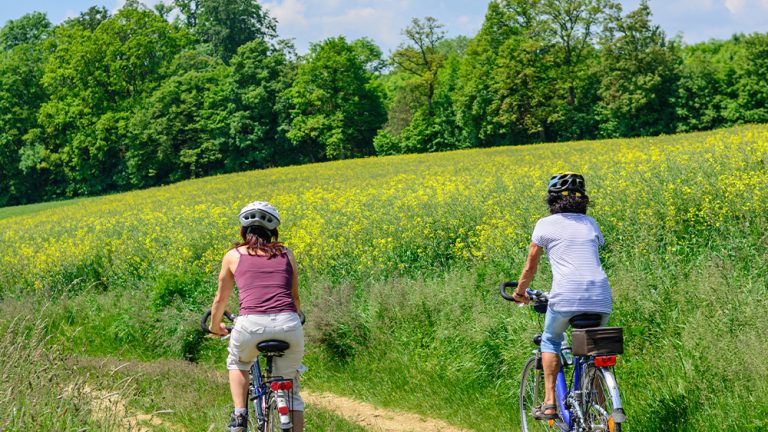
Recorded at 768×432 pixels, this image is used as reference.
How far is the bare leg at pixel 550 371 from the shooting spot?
5.43m

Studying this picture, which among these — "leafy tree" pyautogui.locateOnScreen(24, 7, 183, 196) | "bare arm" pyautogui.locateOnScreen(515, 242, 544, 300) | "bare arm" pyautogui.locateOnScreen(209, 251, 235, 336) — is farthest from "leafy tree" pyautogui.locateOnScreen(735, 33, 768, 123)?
"bare arm" pyautogui.locateOnScreen(209, 251, 235, 336)

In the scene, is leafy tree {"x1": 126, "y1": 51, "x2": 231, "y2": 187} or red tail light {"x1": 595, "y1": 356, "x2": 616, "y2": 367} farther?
leafy tree {"x1": 126, "y1": 51, "x2": 231, "y2": 187}

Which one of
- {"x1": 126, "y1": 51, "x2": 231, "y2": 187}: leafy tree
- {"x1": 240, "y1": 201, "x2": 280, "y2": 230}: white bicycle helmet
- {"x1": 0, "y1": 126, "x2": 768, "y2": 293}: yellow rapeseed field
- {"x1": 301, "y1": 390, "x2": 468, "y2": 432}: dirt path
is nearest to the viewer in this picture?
{"x1": 240, "y1": 201, "x2": 280, "y2": 230}: white bicycle helmet

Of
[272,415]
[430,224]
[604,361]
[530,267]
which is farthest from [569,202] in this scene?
[430,224]

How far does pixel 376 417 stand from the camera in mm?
8008

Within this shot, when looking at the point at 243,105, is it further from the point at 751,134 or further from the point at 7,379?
the point at 7,379

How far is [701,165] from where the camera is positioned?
40.3 feet

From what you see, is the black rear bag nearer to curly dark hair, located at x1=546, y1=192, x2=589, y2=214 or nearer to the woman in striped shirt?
the woman in striped shirt

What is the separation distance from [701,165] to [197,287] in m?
8.87

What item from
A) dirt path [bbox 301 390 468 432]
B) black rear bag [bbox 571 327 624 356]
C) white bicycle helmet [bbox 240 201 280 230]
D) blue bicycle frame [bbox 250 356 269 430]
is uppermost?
white bicycle helmet [bbox 240 201 280 230]

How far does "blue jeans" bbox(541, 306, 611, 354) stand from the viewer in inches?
203

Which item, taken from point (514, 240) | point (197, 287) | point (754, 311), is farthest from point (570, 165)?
point (754, 311)

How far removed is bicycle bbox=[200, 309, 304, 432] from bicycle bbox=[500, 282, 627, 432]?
6.09 ft

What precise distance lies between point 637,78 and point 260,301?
5712cm
